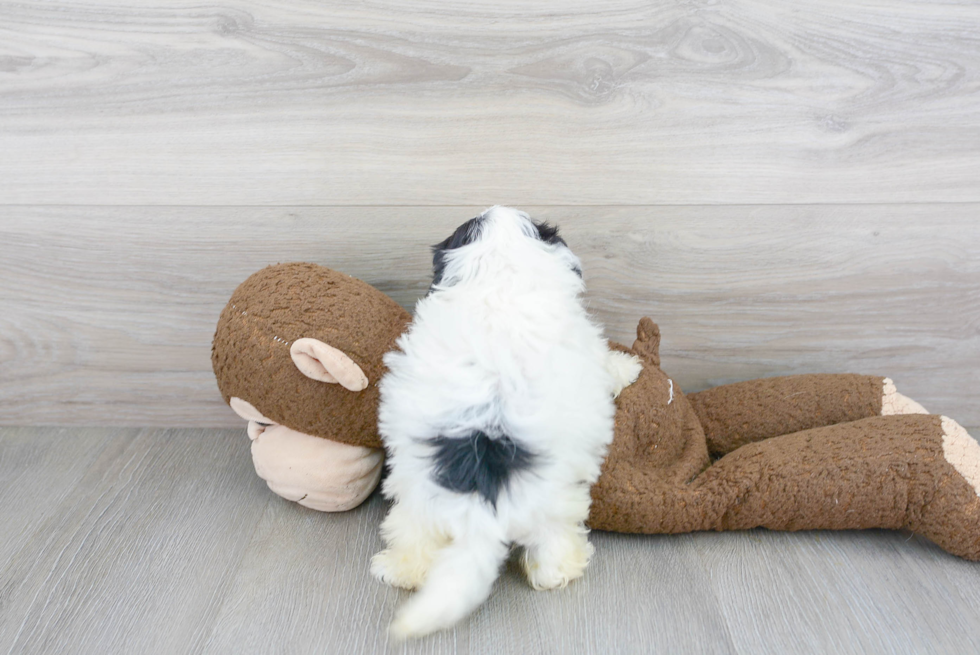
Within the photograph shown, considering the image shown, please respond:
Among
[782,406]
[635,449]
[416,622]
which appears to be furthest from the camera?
[782,406]

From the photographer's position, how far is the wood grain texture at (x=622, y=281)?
977 millimetres

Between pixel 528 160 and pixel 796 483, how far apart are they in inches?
22.3

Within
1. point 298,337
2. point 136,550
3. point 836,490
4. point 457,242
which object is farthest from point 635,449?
point 136,550

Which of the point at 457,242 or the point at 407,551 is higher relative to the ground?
the point at 457,242

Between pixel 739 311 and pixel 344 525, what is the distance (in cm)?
69

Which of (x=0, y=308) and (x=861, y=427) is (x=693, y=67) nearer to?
(x=861, y=427)

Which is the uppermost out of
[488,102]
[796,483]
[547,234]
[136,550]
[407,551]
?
[488,102]

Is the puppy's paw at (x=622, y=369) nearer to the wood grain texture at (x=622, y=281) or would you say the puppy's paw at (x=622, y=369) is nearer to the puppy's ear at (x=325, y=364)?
the wood grain texture at (x=622, y=281)

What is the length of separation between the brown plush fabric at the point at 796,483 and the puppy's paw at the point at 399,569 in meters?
0.23

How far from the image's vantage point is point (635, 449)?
853mm

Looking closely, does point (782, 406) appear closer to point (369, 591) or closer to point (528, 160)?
point (528, 160)

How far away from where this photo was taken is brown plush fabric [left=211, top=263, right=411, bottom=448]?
2.67 ft

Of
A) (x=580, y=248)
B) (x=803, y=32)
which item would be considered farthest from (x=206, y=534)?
(x=803, y=32)

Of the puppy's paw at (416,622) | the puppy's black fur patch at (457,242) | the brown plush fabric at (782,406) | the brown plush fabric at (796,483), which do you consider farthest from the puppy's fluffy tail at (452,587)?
the brown plush fabric at (782,406)
